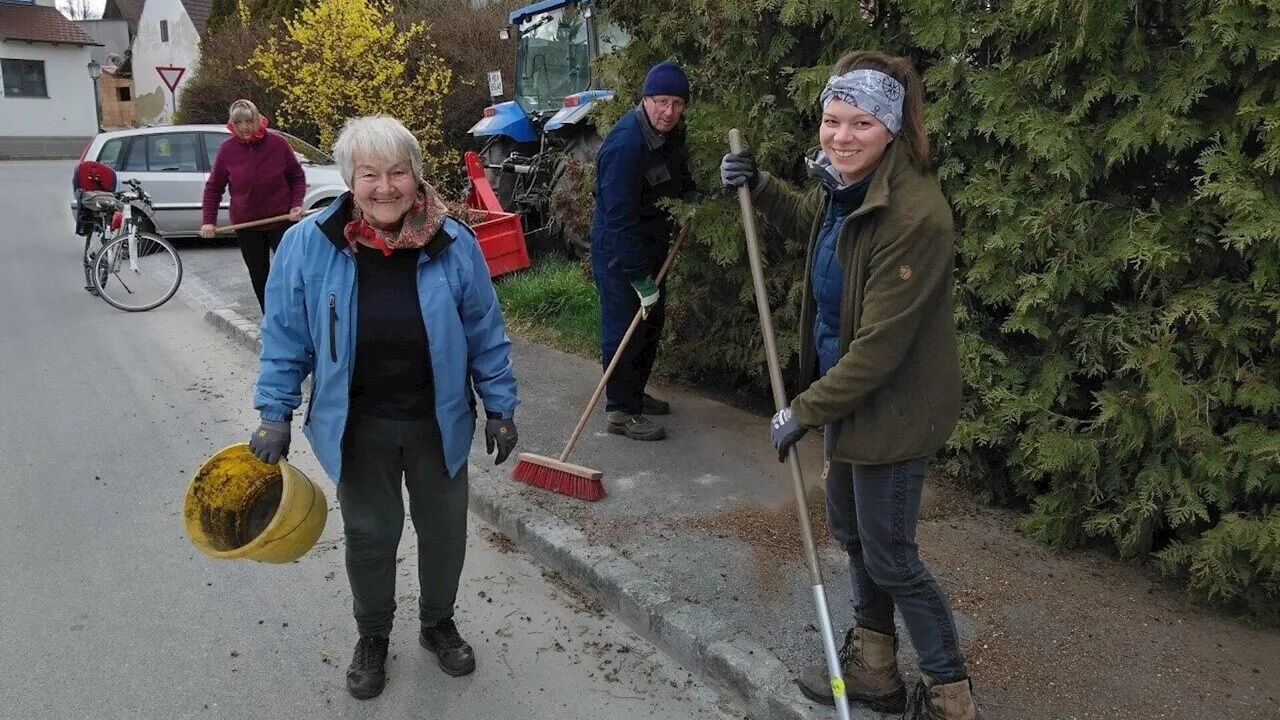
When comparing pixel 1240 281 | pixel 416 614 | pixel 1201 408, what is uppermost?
pixel 1240 281

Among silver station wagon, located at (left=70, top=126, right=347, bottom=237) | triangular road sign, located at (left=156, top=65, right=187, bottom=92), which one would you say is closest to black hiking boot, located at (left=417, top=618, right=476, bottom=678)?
silver station wagon, located at (left=70, top=126, right=347, bottom=237)

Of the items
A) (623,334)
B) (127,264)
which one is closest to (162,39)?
(127,264)

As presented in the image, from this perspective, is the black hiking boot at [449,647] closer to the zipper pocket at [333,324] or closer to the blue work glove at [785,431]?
the zipper pocket at [333,324]

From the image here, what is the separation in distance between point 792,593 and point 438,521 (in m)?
1.36

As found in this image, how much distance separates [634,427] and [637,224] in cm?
113

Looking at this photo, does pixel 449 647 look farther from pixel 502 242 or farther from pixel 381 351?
pixel 502 242

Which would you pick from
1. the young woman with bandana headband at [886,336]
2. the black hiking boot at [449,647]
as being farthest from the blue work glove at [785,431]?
the black hiking boot at [449,647]

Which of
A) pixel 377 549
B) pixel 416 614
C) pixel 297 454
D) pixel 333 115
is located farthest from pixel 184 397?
pixel 333 115

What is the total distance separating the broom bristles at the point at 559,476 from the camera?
4617mm

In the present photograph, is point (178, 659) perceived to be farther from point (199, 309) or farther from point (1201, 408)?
point (199, 309)

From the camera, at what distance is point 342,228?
117 inches

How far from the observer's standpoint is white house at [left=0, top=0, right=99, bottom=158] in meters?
38.5

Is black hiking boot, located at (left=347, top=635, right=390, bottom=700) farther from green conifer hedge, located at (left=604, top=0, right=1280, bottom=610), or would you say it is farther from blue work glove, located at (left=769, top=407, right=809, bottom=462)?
green conifer hedge, located at (left=604, top=0, right=1280, bottom=610)

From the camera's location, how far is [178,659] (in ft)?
11.5
